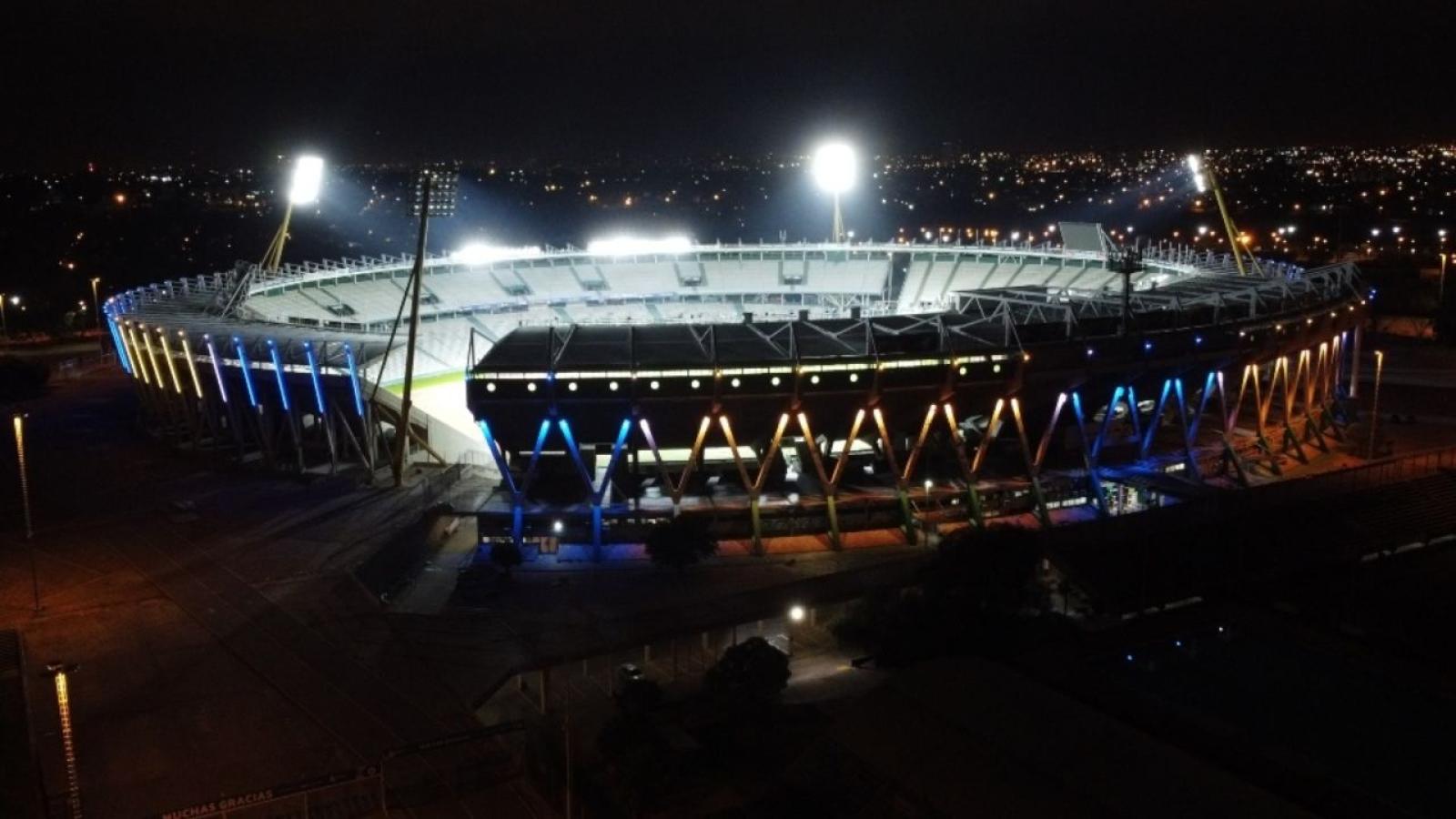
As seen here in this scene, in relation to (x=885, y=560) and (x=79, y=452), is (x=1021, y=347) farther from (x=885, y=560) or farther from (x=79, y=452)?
(x=79, y=452)

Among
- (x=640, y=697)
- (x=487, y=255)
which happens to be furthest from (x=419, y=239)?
(x=487, y=255)

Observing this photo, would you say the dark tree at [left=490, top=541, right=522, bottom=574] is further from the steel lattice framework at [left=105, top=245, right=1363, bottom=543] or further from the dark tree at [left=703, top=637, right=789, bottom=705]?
the dark tree at [left=703, top=637, right=789, bottom=705]

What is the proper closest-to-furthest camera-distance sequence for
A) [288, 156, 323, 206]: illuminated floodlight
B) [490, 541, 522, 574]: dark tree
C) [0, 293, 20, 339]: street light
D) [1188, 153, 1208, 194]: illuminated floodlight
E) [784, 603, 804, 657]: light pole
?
[784, 603, 804, 657]: light pole, [490, 541, 522, 574]: dark tree, [1188, 153, 1208, 194]: illuminated floodlight, [288, 156, 323, 206]: illuminated floodlight, [0, 293, 20, 339]: street light

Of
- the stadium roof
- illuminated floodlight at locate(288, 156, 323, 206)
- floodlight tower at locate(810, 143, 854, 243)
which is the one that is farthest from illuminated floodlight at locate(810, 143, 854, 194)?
the stadium roof

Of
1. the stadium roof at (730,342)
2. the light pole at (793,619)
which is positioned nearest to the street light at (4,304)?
the stadium roof at (730,342)

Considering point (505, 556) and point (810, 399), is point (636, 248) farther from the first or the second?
point (505, 556)

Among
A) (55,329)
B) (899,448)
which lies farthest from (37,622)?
(55,329)
